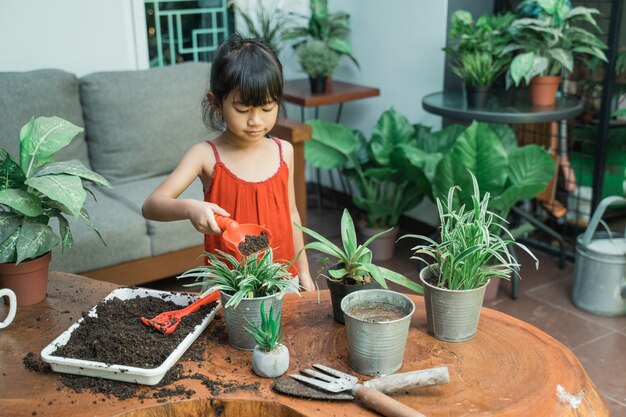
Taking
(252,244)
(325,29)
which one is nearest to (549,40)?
(325,29)

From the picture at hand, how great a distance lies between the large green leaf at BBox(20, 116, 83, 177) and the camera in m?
1.63

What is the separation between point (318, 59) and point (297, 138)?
2.64ft

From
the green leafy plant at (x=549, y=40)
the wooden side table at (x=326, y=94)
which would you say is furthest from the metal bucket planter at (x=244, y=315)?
the wooden side table at (x=326, y=94)

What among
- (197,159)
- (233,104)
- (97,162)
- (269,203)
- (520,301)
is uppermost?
(233,104)

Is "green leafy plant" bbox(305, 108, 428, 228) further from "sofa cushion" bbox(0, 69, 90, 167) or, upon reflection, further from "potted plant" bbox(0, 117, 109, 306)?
"potted plant" bbox(0, 117, 109, 306)

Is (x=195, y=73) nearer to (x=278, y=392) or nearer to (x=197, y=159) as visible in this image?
(x=197, y=159)

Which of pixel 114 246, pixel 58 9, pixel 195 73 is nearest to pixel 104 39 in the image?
pixel 58 9

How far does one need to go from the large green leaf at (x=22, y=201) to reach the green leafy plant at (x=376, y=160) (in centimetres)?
201

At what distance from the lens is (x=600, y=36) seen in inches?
132

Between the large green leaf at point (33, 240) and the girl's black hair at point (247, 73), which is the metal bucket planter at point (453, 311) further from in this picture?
the large green leaf at point (33, 240)

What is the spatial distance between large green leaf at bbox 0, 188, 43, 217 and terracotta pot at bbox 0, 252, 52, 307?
0.13m

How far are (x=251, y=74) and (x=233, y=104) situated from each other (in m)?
0.08

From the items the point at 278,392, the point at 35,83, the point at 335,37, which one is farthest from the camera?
the point at 335,37

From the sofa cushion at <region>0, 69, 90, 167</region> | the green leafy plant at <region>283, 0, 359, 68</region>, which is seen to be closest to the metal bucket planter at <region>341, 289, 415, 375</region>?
the sofa cushion at <region>0, 69, 90, 167</region>
